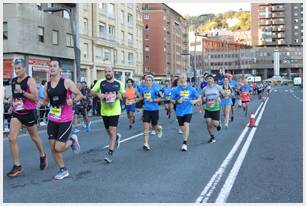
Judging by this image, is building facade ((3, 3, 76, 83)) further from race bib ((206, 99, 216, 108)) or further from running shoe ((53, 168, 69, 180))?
running shoe ((53, 168, 69, 180))

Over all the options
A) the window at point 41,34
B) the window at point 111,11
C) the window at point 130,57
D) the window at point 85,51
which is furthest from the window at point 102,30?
the window at point 41,34

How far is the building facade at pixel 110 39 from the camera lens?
4941 centimetres

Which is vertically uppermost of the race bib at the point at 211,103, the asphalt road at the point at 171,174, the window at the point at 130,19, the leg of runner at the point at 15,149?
the window at the point at 130,19

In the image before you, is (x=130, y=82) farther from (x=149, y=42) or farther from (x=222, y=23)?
(x=222, y=23)

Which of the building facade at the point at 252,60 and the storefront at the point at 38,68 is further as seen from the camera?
the building facade at the point at 252,60

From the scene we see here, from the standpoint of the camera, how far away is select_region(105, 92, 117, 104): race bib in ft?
29.0


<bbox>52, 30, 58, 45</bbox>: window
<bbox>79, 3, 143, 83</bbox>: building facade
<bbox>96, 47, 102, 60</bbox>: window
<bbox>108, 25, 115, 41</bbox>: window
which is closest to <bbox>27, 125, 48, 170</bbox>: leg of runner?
<bbox>52, 30, 58, 45</bbox>: window

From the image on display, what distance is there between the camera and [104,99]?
8.88 m

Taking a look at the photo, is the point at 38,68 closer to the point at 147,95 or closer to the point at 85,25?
the point at 85,25

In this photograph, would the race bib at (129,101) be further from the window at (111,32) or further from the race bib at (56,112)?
the window at (111,32)

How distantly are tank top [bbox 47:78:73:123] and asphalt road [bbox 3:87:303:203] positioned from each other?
89 centimetres

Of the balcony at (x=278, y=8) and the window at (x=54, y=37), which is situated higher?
the balcony at (x=278, y=8)

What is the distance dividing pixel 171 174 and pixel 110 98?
1985 millimetres

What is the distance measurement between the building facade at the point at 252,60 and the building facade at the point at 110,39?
88555mm
